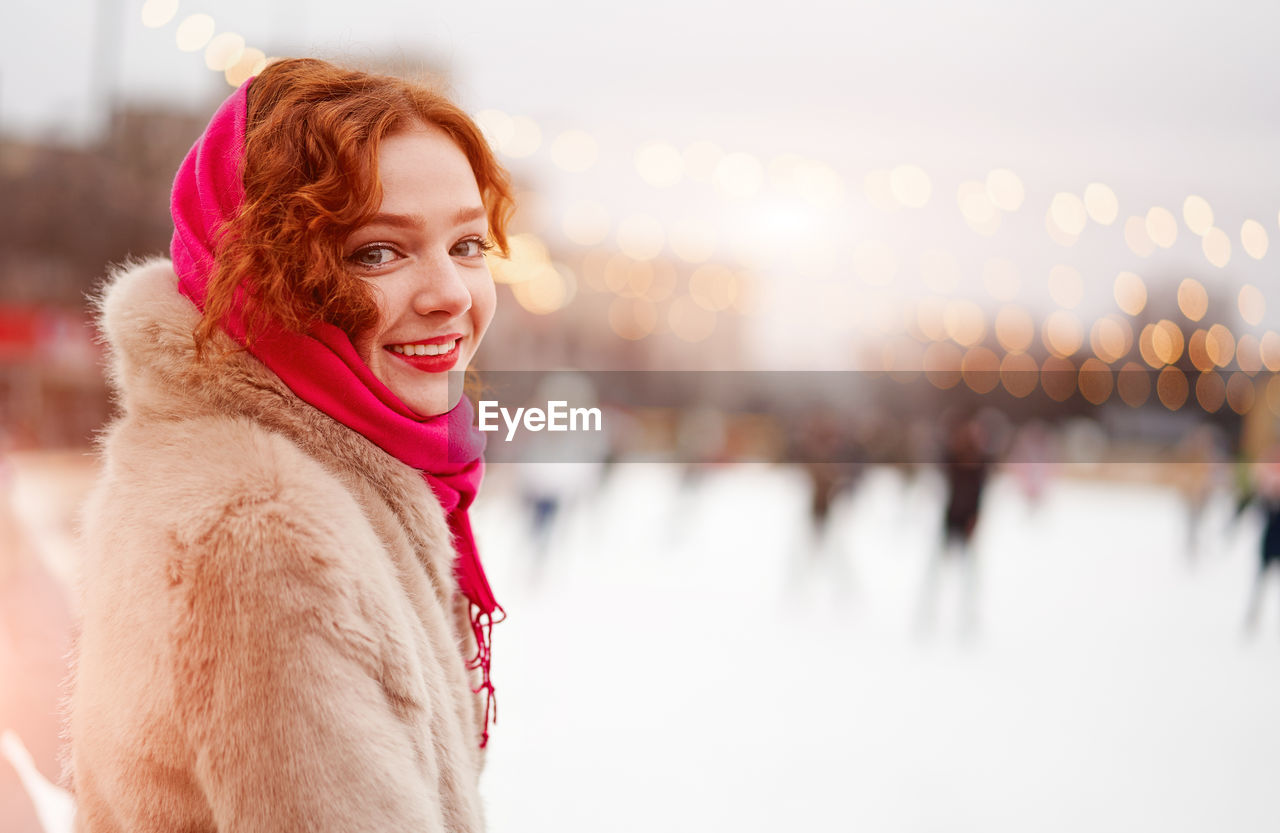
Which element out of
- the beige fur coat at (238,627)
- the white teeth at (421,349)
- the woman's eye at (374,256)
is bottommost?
the beige fur coat at (238,627)

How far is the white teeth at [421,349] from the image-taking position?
1056mm

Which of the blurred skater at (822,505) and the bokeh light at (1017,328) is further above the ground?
the bokeh light at (1017,328)

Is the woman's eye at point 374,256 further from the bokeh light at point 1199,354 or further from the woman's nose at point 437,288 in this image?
the bokeh light at point 1199,354

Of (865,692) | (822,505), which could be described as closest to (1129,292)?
(822,505)

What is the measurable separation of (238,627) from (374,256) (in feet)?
1.48

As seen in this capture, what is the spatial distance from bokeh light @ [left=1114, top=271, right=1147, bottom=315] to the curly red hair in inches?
428

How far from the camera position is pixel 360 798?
A: 802mm

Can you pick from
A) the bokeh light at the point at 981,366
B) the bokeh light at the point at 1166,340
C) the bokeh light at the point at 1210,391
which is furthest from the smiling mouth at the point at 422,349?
the bokeh light at the point at 1210,391

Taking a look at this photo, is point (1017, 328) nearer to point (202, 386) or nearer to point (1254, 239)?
point (1254, 239)

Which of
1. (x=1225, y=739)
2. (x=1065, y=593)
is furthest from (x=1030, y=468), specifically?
(x=1225, y=739)

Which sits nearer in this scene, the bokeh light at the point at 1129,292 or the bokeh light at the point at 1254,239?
the bokeh light at the point at 1254,239

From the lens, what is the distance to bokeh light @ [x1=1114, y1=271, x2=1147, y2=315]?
401 inches

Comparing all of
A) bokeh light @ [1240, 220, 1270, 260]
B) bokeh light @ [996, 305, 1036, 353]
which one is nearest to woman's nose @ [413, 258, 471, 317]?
bokeh light @ [1240, 220, 1270, 260]

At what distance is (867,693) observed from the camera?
14.4 feet
